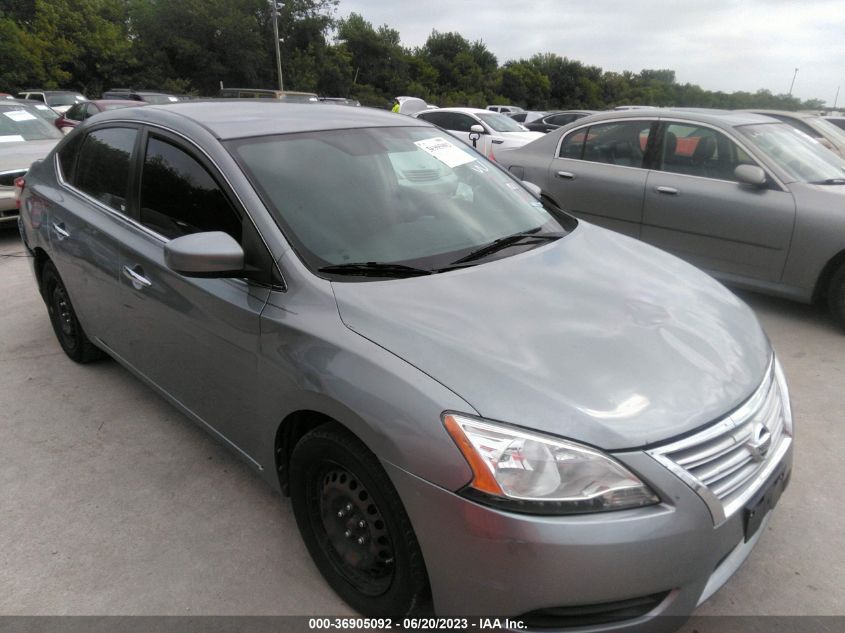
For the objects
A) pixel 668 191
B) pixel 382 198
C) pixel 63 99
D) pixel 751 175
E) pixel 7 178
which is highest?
pixel 382 198

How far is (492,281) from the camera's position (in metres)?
2.24

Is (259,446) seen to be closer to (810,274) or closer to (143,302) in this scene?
(143,302)

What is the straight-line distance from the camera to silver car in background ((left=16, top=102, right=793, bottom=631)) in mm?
1600

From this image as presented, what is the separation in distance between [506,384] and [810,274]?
149 inches

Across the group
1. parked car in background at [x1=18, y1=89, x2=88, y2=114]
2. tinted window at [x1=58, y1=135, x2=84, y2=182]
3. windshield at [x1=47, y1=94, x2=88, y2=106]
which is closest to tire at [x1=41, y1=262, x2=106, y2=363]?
tinted window at [x1=58, y1=135, x2=84, y2=182]

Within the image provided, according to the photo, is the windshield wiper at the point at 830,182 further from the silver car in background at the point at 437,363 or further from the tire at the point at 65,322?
the tire at the point at 65,322

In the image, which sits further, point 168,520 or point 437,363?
point 168,520

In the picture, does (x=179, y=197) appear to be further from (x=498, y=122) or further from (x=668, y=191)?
(x=498, y=122)

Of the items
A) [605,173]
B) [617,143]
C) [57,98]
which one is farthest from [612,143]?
[57,98]

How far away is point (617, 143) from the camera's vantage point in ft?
18.5

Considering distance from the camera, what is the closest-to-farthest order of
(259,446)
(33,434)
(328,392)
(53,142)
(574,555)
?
(574,555) < (328,392) < (259,446) < (33,434) < (53,142)

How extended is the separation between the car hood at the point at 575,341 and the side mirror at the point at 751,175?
2.61 m

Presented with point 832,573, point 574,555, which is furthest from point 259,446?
point 832,573

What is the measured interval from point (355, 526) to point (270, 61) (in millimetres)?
50110
